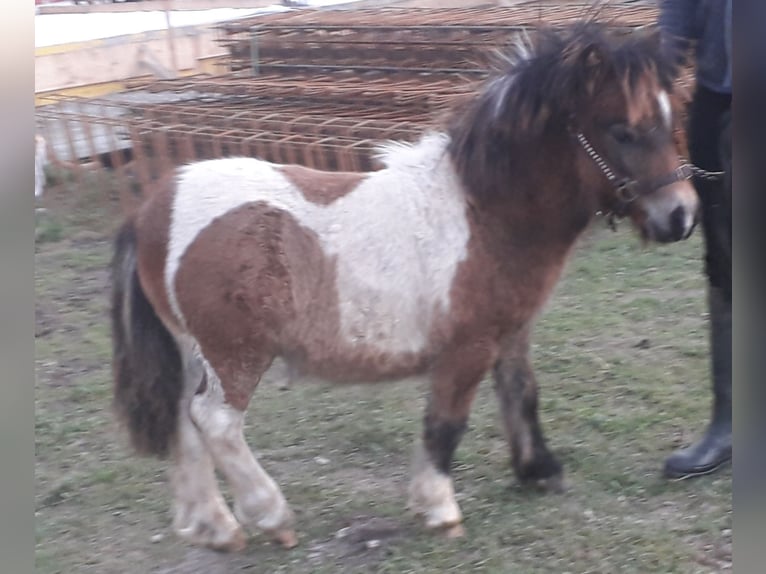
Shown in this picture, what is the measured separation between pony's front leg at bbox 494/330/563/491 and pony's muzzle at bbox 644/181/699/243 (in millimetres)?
746

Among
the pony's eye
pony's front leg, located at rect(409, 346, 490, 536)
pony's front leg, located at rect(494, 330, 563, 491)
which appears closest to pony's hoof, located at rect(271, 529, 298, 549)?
pony's front leg, located at rect(409, 346, 490, 536)

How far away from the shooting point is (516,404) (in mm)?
3531

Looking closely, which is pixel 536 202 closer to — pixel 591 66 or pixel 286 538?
pixel 591 66

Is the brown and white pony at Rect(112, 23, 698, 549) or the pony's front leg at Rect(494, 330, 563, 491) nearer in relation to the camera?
the brown and white pony at Rect(112, 23, 698, 549)

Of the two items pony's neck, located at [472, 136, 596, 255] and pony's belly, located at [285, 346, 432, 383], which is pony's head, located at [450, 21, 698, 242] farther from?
pony's belly, located at [285, 346, 432, 383]

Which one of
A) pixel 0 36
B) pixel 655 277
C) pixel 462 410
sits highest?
pixel 0 36

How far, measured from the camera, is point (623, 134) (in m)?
3.00

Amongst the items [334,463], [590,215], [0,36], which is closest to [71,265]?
[334,463]

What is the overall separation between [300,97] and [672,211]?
425 cm

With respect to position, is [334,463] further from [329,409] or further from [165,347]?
[165,347]

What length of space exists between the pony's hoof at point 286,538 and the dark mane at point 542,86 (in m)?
1.36

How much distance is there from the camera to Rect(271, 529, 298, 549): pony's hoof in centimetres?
322

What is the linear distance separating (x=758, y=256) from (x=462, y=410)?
4.14ft

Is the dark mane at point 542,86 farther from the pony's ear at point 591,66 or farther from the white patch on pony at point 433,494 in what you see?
the white patch on pony at point 433,494
